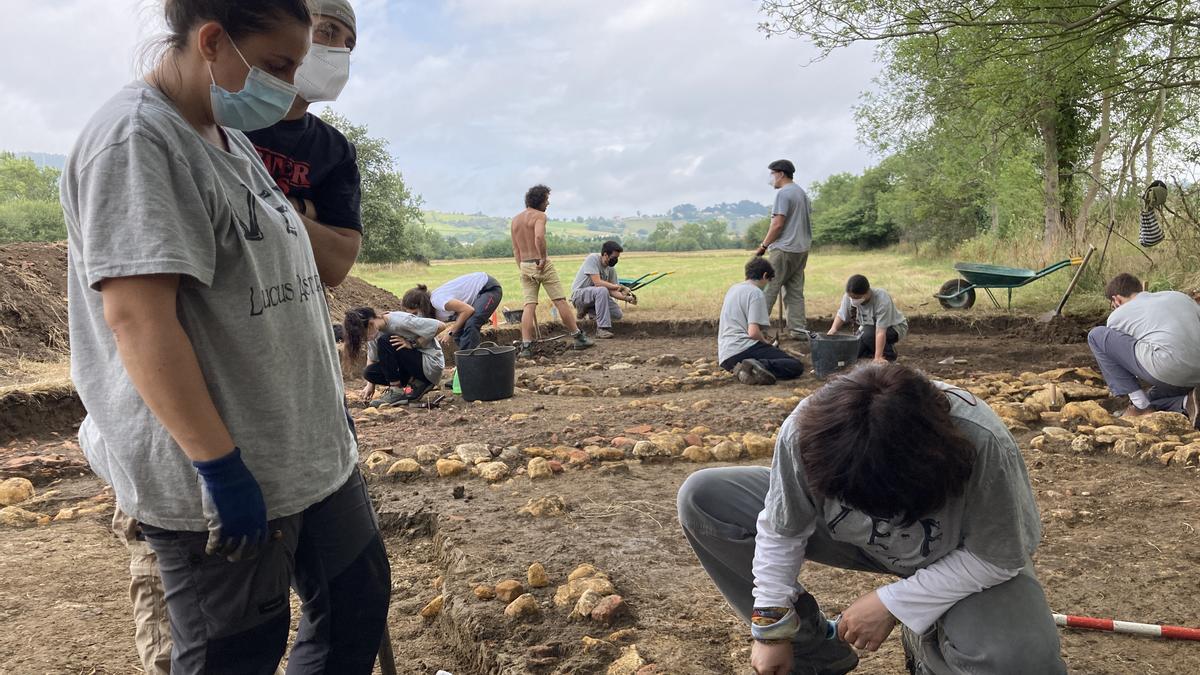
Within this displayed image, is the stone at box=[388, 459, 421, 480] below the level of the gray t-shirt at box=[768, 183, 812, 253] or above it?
below

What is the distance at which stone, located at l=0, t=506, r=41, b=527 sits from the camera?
3508 millimetres

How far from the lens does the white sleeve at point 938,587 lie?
1652 millimetres

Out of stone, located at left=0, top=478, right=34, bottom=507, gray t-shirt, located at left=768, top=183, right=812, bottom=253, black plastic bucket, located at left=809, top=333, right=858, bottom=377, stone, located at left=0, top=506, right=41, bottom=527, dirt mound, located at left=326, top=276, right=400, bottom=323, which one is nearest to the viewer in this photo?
stone, located at left=0, top=506, right=41, bottom=527

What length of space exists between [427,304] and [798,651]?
5.37 meters

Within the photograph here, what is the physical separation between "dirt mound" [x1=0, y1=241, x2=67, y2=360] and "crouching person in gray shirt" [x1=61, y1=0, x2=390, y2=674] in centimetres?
726

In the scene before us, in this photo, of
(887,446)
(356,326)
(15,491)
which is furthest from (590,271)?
(887,446)

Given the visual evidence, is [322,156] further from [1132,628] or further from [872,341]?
[872,341]

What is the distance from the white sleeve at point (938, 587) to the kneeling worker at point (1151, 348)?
341cm

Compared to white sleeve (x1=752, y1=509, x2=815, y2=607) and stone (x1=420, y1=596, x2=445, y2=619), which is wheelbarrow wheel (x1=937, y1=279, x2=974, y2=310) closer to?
stone (x1=420, y1=596, x2=445, y2=619)

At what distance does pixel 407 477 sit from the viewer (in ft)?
12.8

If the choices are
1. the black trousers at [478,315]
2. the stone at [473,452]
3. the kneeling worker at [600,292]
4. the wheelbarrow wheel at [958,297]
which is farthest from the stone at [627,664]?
the wheelbarrow wheel at [958,297]

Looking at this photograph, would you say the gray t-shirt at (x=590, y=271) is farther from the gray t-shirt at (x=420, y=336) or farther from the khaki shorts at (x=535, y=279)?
the gray t-shirt at (x=420, y=336)

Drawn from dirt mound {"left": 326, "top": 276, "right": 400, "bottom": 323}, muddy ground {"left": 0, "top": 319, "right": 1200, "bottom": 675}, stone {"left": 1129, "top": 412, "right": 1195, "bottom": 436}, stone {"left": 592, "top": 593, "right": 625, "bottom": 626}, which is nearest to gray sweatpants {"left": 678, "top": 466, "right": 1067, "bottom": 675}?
muddy ground {"left": 0, "top": 319, "right": 1200, "bottom": 675}

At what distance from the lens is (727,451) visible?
405cm
